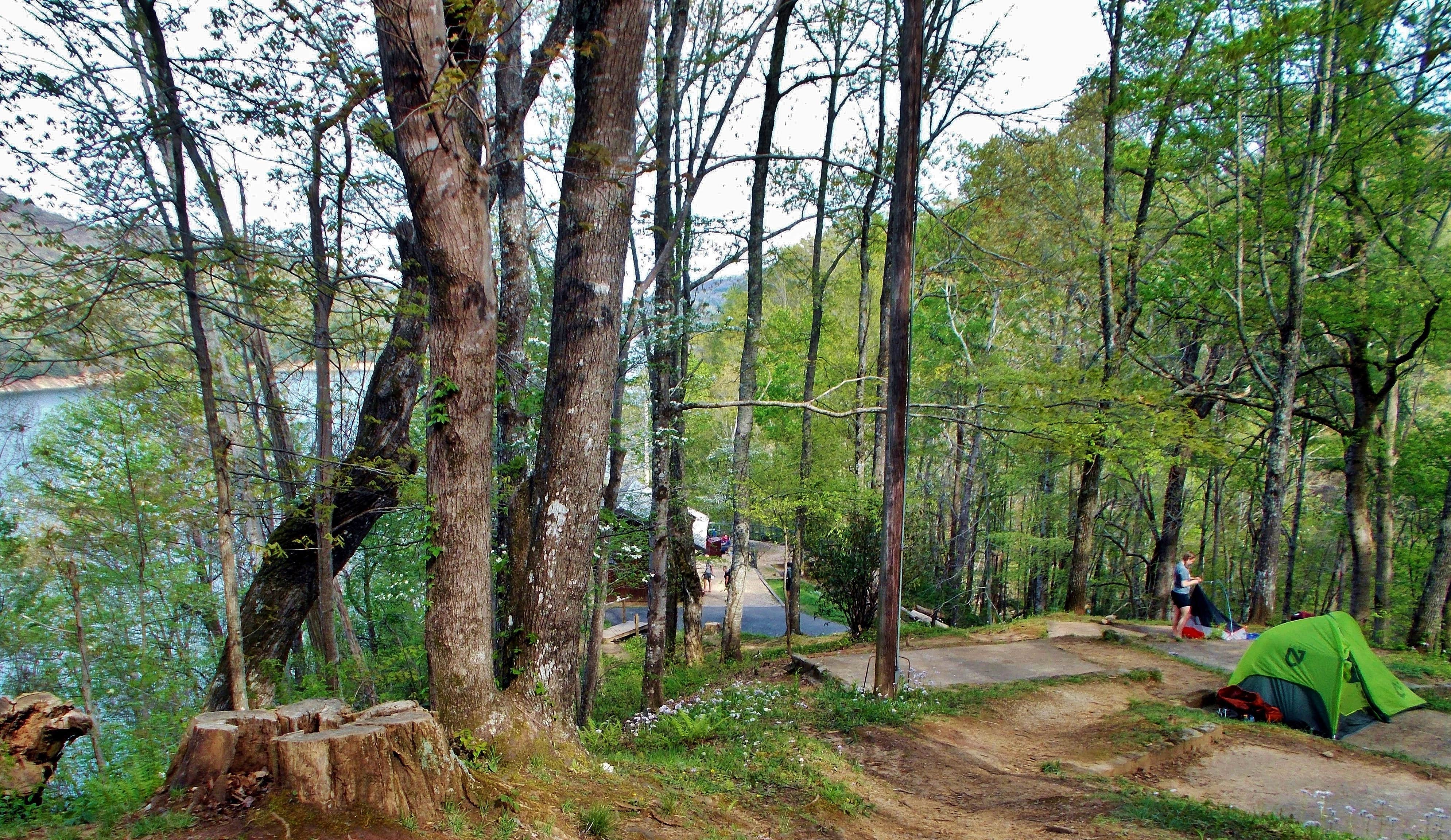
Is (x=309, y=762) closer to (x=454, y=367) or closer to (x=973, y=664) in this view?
(x=454, y=367)

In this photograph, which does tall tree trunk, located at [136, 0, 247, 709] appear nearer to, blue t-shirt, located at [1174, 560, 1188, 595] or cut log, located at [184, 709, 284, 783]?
cut log, located at [184, 709, 284, 783]

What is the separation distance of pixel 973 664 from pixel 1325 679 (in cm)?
383

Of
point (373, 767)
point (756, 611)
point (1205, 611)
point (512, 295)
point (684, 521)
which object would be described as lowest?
point (756, 611)

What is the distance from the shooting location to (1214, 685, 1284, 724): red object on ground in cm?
753

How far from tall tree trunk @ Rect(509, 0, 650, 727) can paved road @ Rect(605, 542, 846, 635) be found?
15.1 m

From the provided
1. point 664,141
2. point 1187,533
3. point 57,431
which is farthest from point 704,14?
point 1187,533

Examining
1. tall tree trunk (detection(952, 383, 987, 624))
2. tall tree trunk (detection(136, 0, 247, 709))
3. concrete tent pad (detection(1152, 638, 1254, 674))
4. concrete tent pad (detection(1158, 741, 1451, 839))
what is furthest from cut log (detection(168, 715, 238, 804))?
tall tree trunk (detection(952, 383, 987, 624))

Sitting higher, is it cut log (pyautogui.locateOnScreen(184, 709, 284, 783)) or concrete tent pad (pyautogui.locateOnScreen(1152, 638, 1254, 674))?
cut log (pyautogui.locateOnScreen(184, 709, 284, 783))

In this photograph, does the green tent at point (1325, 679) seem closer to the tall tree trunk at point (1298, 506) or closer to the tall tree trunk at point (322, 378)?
the tall tree trunk at point (322, 378)

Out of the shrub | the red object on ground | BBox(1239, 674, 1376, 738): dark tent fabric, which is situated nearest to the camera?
BBox(1239, 674, 1376, 738): dark tent fabric

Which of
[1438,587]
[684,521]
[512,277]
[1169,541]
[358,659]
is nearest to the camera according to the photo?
[512,277]

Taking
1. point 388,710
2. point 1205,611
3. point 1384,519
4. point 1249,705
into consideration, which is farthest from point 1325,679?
point 1384,519

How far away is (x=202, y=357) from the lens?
4.95 m

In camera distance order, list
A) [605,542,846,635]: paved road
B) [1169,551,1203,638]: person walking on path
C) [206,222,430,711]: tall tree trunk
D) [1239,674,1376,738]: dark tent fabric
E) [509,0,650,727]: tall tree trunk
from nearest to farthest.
Result: [509,0,650,727]: tall tree trunk, [206,222,430,711]: tall tree trunk, [1239,674,1376,738]: dark tent fabric, [1169,551,1203,638]: person walking on path, [605,542,846,635]: paved road
